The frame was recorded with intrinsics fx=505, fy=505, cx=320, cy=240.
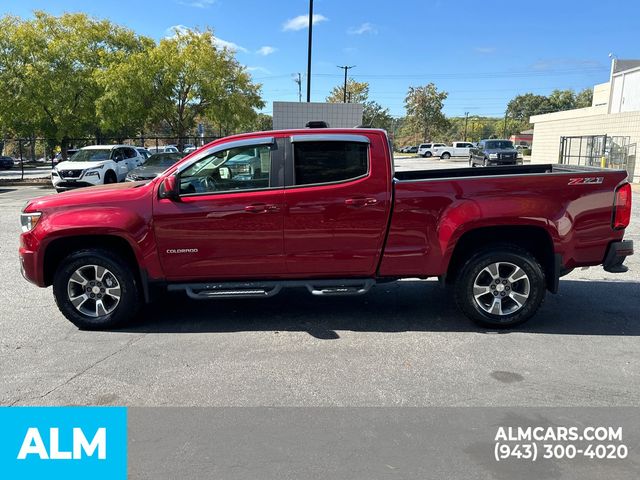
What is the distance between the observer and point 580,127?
101ft

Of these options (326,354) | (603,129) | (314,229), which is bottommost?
(326,354)

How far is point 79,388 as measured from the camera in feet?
12.7

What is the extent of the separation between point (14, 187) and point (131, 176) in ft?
34.1

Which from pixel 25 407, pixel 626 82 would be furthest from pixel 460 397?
pixel 626 82

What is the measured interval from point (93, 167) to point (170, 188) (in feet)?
50.4

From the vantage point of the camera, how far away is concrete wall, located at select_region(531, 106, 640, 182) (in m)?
24.0

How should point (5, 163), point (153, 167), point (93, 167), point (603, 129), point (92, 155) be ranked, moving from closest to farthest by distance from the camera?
point (153, 167), point (93, 167), point (92, 155), point (603, 129), point (5, 163)

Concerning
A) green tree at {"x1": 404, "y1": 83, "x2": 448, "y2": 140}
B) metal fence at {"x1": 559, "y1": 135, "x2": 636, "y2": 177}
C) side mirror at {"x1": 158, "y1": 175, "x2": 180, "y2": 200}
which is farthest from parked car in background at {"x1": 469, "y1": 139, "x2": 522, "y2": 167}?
green tree at {"x1": 404, "y1": 83, "x2": 448, "y2": 140}

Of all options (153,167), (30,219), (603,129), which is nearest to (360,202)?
(30,219)

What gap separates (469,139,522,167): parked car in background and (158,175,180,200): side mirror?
89.1 ft

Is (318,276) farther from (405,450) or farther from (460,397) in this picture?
(405,450)

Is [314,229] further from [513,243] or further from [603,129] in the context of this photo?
[603,129]

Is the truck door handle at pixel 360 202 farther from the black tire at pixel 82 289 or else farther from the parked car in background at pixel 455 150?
the parked car in background at pixel 455 150

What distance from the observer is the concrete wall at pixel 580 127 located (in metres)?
24.0
